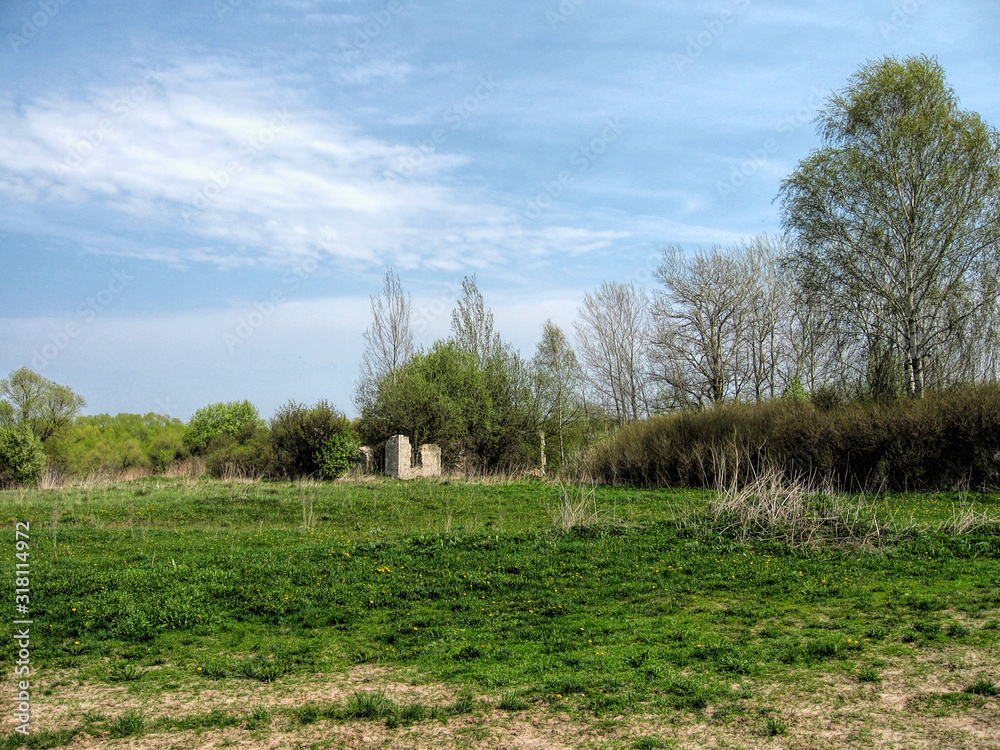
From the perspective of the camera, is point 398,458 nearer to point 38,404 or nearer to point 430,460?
point 430,460

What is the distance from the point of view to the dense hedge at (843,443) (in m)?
19.3

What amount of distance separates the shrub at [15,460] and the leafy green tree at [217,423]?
21.8 meters

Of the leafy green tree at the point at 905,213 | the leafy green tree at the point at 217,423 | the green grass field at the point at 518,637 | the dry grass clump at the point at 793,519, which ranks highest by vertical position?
the leafy green tree at the point at 905,213

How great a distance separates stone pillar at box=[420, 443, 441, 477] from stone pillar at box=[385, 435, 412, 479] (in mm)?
987

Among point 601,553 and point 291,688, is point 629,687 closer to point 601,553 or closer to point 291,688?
point 291,688

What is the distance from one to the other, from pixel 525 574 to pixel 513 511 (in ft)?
23.1

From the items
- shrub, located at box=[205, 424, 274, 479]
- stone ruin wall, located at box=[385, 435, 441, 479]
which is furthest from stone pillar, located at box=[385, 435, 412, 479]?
shrub, located at box=[205, 424, 274, 479]

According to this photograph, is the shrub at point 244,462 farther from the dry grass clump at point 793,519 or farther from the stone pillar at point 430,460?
the dry grass clump at point 793,519

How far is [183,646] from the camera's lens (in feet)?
23.5

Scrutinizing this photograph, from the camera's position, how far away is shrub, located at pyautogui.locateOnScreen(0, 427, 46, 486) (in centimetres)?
2702

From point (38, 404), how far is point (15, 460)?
16443 mm

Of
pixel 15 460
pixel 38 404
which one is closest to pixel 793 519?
pixel 15 460

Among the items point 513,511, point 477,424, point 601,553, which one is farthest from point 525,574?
point 477,424

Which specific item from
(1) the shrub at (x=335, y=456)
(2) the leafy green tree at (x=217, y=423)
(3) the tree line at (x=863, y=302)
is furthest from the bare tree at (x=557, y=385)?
(2) the leafy green tree at (x=217, y=423)
